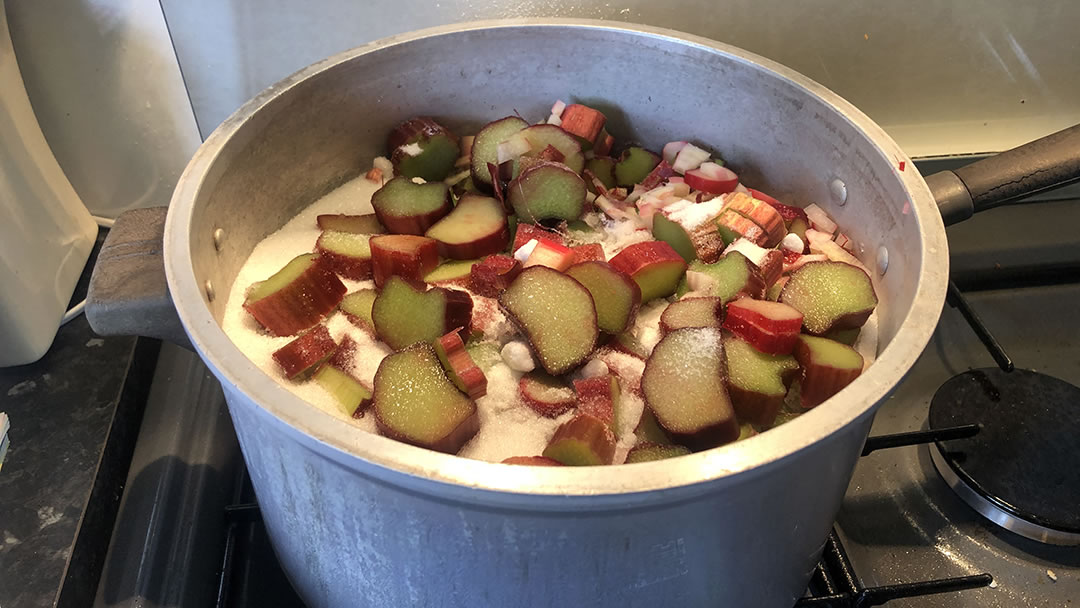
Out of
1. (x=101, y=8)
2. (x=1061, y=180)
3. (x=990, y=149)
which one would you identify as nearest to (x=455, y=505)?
(x=1061, y=180)

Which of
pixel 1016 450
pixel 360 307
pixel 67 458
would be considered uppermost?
pixel 360 307

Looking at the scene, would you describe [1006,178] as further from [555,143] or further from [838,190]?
[555,143]

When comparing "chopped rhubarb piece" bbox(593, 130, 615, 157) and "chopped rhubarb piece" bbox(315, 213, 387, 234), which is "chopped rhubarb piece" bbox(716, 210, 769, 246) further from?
"chopped rhubarb piece" bbox(315, 213, 387, 234)

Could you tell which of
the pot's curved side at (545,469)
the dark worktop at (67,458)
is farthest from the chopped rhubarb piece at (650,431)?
the dark worktop at (67,458)

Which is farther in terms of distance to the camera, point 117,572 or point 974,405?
point 974,405

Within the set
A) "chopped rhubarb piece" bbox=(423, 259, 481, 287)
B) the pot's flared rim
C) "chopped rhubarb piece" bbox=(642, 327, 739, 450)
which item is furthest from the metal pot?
"chopped rhubarb piece" bbox=(423, 259, 481, 287)

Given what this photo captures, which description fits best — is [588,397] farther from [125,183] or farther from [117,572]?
[125,183]

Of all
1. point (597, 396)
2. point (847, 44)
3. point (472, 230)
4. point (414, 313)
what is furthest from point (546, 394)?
point (847, 44)
